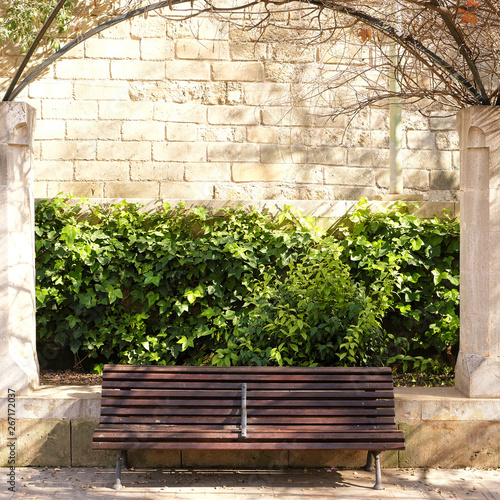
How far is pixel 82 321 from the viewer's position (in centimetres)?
528

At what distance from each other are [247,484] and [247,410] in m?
0.48

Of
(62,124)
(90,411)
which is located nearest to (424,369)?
(90,411)

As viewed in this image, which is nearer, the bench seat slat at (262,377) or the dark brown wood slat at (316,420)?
the dark brown wood slat at (316,420)

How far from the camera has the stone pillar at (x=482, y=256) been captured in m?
4.22

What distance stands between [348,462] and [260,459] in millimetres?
627

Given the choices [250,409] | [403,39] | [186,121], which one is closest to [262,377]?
[250,409]

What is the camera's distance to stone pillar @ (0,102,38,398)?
13.8 ft

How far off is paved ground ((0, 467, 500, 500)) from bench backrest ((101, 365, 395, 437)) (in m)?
0.38

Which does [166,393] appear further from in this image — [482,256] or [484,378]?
[482,256]

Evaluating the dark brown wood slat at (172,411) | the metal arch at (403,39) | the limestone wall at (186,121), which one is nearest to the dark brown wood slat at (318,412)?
the dark brown wood slat at (172,411)

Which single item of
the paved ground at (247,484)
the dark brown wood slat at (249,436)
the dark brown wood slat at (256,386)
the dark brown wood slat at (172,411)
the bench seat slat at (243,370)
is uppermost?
the bench seat slat at (243,370)

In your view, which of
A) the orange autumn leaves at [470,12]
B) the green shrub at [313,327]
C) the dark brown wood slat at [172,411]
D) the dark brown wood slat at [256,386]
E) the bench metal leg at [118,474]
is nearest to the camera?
the orange autumn leaves at [470,12]

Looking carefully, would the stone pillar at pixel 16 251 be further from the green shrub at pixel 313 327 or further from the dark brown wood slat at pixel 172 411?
the green shrub at pixel 313 327

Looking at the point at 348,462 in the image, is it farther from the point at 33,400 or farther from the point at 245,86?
the point at 245,86
